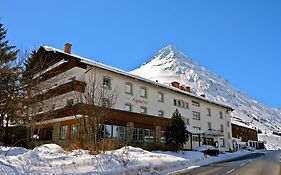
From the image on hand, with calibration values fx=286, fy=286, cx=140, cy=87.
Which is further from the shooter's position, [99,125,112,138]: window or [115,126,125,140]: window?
[115,126,125,140]: window

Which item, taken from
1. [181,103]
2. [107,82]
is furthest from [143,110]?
[181,103]

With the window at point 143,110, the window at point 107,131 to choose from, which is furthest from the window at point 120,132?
the window at point 143,110

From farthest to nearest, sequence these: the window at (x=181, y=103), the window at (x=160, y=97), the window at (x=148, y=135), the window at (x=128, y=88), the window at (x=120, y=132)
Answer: the window at (x=181, y=103) < the window at (x=160, y=97) < the window at (x=128, y=88) < the window at (x=148, y=135) < the window at (x=120, y=132)

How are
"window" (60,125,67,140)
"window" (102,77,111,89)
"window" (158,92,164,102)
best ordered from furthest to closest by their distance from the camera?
"window" (158,92,164,102), "window" (102,77,111,89), "window" (60,125,67,140)

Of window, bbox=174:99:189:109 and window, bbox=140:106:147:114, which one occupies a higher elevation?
window, bbox=174:99:189:109

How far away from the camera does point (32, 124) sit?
22.3 metres

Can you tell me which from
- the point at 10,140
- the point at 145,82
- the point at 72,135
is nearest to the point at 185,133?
the point at 145,82

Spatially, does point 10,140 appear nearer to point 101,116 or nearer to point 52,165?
point 101,116

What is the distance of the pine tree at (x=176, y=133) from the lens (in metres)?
31.8

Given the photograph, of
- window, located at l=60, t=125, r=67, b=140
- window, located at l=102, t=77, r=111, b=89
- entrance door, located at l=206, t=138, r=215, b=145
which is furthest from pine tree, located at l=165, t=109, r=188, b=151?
entrance door, located at l=206, t=138, r=215, b=145

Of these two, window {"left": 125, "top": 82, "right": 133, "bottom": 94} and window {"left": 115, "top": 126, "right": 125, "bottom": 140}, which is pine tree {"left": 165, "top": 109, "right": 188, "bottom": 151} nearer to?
window {"left": 115, "top": 126, "right": 125, "bottom": 140}

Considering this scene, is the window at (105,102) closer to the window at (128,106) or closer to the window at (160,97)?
the window at (128,106)

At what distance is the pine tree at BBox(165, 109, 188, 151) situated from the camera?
31.8 m

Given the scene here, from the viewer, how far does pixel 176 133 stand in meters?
31.8
